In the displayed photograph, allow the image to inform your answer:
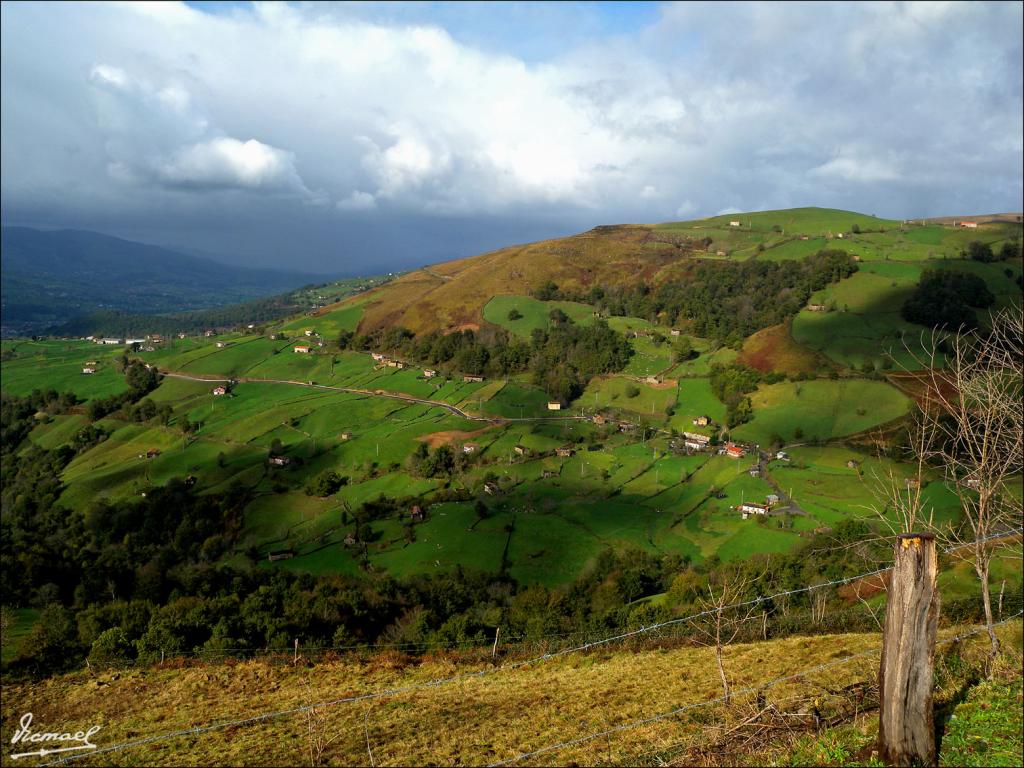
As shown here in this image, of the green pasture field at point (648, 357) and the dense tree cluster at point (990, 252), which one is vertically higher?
the dense tree cluster at point (990, 252)

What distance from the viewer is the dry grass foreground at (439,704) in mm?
11070

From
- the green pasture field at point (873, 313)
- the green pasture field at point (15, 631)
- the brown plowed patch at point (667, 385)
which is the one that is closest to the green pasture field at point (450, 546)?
the green pasture field at point (15, 631)

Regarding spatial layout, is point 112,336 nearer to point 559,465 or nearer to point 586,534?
point 559,465

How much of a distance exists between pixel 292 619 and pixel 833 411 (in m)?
75.9

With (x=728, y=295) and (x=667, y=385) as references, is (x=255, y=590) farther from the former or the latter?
(x=728, y=295)

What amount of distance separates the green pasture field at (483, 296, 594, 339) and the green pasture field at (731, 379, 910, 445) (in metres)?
46.7

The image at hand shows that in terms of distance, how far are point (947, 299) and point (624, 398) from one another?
53.6 metres

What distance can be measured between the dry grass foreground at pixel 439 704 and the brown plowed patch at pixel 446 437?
60201 mm

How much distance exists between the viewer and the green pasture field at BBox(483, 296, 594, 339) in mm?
125125

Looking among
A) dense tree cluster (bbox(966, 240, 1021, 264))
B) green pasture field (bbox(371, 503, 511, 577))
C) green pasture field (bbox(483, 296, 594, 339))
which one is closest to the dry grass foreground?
green pasture field (bbox(371, 503, 511, 577))

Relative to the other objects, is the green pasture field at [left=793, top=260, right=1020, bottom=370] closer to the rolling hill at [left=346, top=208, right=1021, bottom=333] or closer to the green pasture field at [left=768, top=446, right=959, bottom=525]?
the rolling hill at [left=346, top=208, right=1021, bottom=333]

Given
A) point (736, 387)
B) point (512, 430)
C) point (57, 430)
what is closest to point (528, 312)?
point (512, 430)

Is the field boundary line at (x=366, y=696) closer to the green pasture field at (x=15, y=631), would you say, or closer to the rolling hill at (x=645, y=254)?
the green pasture field at (x=15, y=631)

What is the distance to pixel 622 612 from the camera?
34.6 meters
